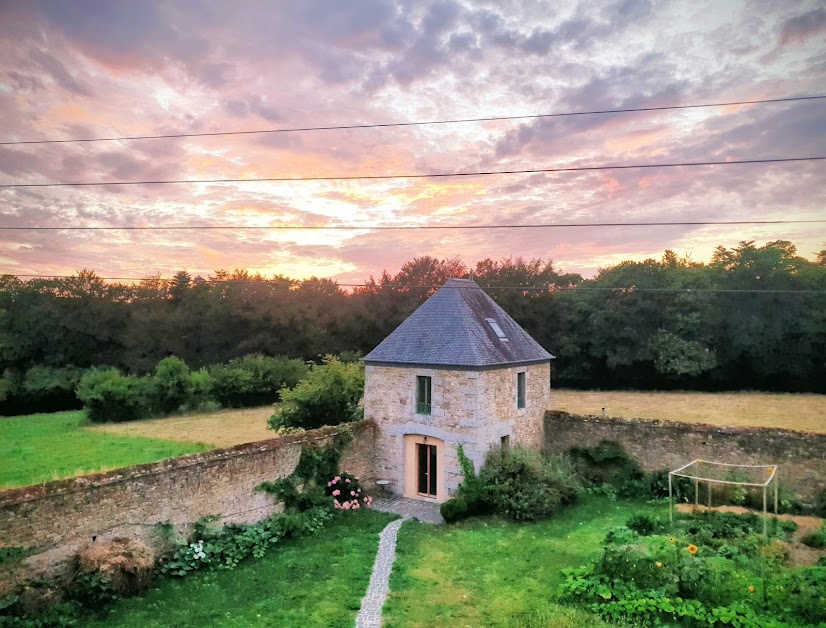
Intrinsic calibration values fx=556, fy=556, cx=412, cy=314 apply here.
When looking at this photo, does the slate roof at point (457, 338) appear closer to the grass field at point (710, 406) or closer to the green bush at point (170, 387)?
the grass field at point (710, 406)

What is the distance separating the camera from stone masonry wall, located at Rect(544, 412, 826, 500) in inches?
623

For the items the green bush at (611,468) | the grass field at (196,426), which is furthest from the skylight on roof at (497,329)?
the grass field at (196,426)

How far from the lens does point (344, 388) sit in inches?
855

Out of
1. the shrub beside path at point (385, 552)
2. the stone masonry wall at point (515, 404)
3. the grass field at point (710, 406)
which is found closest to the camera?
the shrub beside path at point (385, 552)

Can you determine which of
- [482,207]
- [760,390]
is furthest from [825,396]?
[482,207]

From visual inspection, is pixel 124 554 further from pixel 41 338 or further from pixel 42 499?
pixel 41 338

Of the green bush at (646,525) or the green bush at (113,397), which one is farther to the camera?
the green bush at (113,397)

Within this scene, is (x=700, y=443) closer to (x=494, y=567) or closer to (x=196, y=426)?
(x=494, y=567)

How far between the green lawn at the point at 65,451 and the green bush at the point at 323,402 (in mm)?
3636

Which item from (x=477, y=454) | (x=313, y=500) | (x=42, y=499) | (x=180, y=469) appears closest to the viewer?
(x=42, y=499)

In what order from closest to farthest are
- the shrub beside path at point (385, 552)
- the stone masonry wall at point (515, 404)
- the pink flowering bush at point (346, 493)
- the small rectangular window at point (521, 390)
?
the shrub beside path at point (385, 552)
the pink flowering bush at point (346, 493)
the stone masonry wall at point (515, 404)
the small rectangular window at point (521, 390)

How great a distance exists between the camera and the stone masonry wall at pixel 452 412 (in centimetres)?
1678

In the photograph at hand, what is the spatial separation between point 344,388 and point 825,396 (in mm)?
30934

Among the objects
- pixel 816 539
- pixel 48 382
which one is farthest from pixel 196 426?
pixel 816 539
